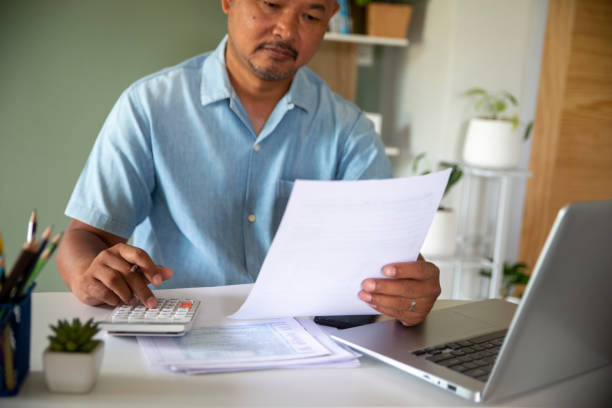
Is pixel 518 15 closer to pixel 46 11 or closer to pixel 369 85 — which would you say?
pixel 369 85

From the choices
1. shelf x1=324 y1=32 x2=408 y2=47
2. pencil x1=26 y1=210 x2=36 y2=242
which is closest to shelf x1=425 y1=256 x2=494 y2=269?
shelf x1=324 y1=32 x2=408 y2=47

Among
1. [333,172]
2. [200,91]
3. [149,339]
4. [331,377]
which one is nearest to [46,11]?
[200,91]

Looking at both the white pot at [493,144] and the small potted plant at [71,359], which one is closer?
the small potted plant at [71,359]

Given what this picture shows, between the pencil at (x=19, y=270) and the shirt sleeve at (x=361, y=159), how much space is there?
961mm

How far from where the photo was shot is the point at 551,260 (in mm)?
617

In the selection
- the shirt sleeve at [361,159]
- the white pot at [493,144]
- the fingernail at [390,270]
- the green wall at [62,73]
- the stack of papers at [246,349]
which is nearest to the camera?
the stack of papers at [246,349]

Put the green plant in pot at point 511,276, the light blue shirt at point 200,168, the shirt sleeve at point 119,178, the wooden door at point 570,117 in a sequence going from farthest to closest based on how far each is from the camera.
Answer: the wooden door at point 570,117 → the green plant in pot at point 511,276 → the light blue shirt at point 200,168 → the shirt sleeve at point 119,178

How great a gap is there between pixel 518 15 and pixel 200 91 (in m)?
2.10

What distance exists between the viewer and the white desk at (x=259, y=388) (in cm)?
64

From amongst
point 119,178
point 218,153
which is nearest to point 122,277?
point 119,178

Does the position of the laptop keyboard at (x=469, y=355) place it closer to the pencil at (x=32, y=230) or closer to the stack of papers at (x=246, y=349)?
the stack of papers at (x=246, y=349)

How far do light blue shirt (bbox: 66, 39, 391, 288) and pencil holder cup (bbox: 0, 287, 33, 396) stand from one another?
64cm

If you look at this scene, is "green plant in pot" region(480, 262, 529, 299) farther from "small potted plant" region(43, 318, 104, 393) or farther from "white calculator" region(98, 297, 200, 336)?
"small potted plant" region(43, 318, 104, 393)

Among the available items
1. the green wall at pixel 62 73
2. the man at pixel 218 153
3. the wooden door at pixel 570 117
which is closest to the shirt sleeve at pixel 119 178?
the man at pixel 218 153
